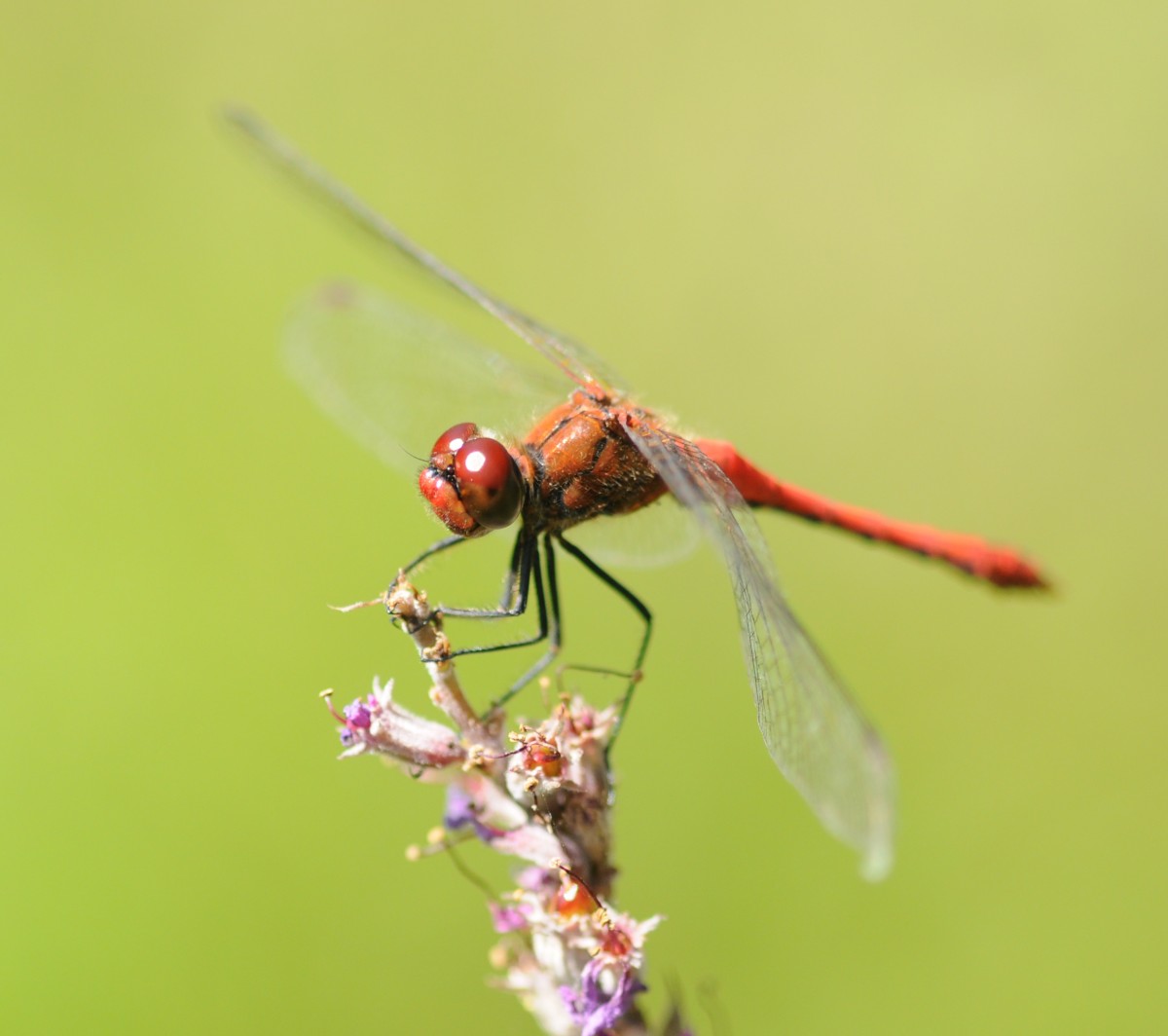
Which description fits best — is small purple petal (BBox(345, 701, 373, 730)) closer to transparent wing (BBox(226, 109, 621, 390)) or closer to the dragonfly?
the dragonfly

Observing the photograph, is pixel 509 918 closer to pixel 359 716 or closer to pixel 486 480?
pixel 359 716

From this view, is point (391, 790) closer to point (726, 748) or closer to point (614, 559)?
point (726, 748)

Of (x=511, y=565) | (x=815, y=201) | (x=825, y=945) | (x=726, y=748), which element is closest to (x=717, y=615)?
(x=726, y=748)

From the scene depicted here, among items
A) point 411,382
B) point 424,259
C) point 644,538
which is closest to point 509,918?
point 644,538

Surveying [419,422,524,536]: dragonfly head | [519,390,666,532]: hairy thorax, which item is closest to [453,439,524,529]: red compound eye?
[419,422,524,536]: dragonfly head

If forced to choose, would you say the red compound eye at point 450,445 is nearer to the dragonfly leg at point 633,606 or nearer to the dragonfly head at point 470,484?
the dragonfly head at point 470,484

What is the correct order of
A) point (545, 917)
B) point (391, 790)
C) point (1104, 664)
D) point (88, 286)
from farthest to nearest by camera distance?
1. point (88, 286)
2. point (1104, 664)
3. point (391, 790)
4. point (545, 917)
